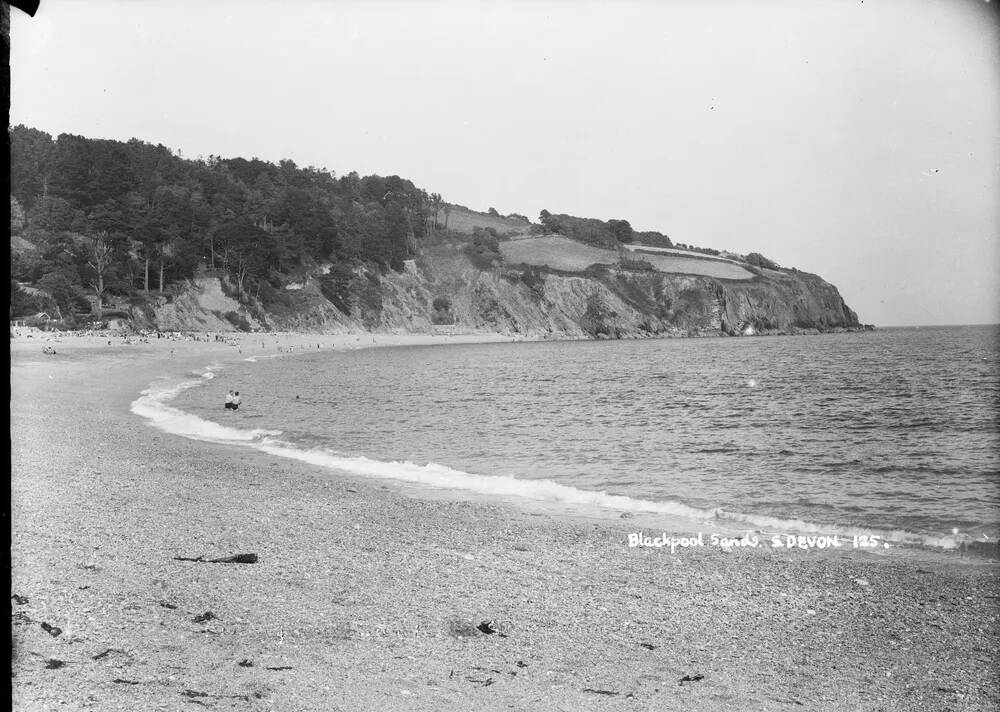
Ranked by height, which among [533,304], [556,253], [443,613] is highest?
[556,253]

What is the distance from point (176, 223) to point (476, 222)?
76235 mm

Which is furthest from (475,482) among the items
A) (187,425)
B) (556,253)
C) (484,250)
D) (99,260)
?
(556,253)

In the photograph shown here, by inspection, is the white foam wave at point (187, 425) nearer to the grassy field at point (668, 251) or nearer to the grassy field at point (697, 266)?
the grassy field at point (697, 266)

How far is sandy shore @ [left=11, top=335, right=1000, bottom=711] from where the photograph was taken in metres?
4.48

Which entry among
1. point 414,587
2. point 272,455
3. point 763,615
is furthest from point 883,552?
point 272,455

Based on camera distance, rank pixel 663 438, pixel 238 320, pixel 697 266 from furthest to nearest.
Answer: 1. pixel 697 266
2. pixel 238 320
3. pixel 663 438

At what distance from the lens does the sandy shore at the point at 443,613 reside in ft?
14.7

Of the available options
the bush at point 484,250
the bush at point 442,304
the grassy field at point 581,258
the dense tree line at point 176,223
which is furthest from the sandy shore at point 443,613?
the grassy field at point 581,258

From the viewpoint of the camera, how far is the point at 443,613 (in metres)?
5.91

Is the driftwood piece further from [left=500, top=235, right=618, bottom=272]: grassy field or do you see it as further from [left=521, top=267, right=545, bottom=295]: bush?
[left=500, top=235, right=618, bottom=272]: grassy field

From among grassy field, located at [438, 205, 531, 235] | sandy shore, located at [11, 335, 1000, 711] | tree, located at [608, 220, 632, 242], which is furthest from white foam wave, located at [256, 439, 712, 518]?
tree, located at [608, 220, 632, 242]

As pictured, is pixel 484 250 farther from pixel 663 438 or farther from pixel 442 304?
pixel 663 438

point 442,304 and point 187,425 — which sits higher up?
point 442,304

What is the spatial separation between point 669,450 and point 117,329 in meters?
52.3
